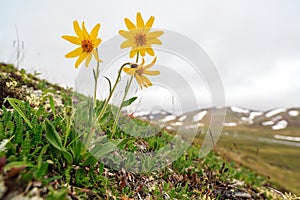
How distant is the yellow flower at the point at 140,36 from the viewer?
262 cm

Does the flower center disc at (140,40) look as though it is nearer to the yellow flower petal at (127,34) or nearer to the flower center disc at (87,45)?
the yellow flower petal at (127,34)

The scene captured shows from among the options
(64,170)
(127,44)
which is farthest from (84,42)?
(64,170)

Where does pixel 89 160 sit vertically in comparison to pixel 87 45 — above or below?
below

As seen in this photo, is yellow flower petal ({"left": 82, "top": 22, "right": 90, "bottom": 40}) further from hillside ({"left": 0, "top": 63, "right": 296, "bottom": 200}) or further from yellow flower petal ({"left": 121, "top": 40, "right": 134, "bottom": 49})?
hillside ({"left": 0, "top": 63, "right": 296, "bottom": 200})

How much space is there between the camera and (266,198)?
16.3ft

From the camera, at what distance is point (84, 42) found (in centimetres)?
261

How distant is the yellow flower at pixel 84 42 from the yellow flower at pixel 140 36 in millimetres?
250

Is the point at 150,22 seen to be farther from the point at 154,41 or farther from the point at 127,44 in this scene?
the point at 127,44

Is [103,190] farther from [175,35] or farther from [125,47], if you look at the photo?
[175,35]

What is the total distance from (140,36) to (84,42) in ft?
1.76

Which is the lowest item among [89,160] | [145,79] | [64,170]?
[64,170]

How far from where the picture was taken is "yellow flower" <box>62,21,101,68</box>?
8.41ft

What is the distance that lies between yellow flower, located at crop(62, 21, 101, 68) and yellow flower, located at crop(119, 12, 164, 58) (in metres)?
0.25

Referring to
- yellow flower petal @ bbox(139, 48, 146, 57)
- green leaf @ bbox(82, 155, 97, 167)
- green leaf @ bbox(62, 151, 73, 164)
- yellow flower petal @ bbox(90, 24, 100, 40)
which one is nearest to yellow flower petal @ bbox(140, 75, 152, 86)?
yellow flower petal @ bbox(139, 48, 146, 57)
